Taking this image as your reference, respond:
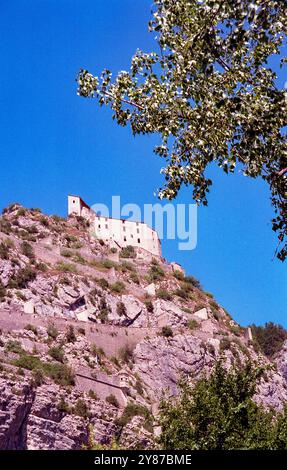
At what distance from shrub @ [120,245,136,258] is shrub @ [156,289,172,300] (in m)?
13.5

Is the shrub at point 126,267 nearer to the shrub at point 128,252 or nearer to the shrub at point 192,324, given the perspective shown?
the shrub at point 128,252

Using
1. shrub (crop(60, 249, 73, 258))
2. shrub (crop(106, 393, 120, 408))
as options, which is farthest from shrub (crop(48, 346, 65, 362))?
shrub (crop(60, 249, 73, 258))

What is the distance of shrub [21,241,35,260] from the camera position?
6150 centimetres

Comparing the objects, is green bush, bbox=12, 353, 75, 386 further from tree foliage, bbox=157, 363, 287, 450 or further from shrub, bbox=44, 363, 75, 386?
tree foliage, bbox=157, 363, 287, 450

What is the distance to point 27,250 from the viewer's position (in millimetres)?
61938

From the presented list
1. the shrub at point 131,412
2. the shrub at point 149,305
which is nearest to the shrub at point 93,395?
the shrub at point 131,412

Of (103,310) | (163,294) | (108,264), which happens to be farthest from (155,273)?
(103,310)

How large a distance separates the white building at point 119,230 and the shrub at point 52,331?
35843 mm

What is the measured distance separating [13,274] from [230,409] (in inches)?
1461

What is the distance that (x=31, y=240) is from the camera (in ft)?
227

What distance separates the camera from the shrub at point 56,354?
45.4m

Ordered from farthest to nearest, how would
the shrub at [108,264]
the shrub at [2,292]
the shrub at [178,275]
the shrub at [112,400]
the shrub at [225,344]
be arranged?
the shrub at [178,275], the shrub at [108,264], the shrub at [225,344], the shrub at [2,292], the shrub at [112,400]

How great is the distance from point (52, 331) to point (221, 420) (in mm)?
28870

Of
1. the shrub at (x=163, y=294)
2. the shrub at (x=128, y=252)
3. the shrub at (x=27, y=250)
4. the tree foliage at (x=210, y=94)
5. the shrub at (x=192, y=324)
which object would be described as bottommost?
the tree foliage at (x=210, y=94)
